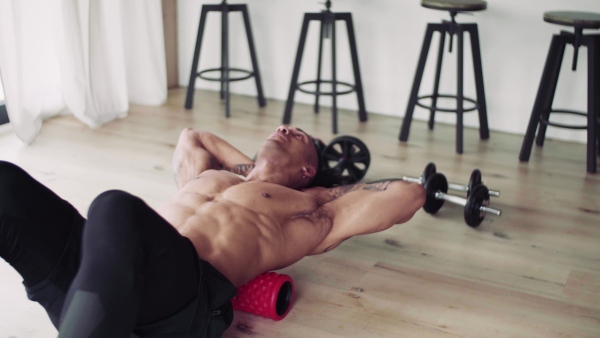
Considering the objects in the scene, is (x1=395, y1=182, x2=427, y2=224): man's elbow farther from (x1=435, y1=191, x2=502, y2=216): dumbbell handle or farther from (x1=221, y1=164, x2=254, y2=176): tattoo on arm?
(x1=221, y1=164, x2=254, y2=176): tattoo on arm

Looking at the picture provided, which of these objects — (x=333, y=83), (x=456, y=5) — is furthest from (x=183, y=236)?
(x=333, y=83)

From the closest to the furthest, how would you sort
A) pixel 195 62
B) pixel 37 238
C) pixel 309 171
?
1. pixel 37 238
2. pixel 309 171
3. pixel 195 62

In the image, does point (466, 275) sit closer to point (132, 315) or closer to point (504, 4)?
point (132, 315)

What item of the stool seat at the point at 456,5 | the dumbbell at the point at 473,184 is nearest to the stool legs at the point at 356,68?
the stool seat at the point at 456,5

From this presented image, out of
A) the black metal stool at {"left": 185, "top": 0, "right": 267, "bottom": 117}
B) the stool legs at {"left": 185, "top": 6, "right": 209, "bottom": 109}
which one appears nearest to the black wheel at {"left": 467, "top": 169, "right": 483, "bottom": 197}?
the black metal stool at {"left": 185, "top": 0, "right": 267, "bottom": 117}

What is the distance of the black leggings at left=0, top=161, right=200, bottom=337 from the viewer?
143 cm

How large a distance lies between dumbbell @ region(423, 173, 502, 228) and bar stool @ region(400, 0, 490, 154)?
903 millimetres

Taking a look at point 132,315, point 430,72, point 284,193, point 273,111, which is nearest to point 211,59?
point 273,111

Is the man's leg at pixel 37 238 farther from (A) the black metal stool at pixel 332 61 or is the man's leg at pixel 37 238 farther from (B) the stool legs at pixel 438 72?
(B) the stool legs at pixel 438 72

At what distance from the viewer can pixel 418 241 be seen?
2666 millimetres

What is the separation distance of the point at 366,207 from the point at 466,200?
0.62 metres

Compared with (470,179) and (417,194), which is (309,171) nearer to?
(417,194)

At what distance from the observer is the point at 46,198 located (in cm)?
173

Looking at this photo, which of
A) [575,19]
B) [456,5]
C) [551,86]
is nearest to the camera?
[575,19]
